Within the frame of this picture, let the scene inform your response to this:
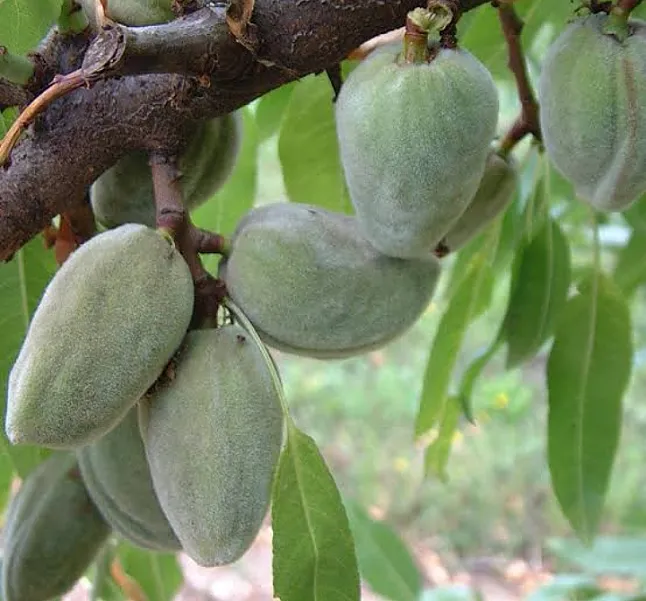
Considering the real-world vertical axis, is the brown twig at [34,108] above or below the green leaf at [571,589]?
above

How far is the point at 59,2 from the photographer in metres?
0.65

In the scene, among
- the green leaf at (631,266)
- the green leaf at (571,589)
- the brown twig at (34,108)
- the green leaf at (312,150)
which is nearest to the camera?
the brown twig at (34,108)

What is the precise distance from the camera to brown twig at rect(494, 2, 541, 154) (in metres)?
0.79

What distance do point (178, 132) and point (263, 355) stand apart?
164 millimetres

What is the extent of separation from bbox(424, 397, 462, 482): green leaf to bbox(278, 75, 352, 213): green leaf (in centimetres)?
29

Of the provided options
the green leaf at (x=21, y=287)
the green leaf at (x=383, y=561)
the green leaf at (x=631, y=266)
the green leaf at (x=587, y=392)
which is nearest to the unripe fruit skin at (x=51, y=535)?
the green leaf at (x=21, y=287)

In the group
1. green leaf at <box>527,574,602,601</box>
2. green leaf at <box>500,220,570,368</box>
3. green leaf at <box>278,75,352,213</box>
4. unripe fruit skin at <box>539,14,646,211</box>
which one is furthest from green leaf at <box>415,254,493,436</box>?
green leaf at <box>527,574,602,601</box>

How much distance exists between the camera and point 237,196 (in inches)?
42.3

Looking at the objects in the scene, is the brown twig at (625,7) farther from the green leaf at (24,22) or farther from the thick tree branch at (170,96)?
the green leaf at (24,22)

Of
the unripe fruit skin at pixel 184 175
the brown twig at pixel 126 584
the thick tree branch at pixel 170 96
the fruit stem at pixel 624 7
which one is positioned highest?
the thick tree branch at pixel 170 96

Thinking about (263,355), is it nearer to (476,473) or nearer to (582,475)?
(582,475)

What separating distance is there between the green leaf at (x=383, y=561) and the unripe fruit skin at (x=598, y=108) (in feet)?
2.73

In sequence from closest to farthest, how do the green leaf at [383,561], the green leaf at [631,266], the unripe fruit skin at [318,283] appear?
the unripe fruit skin at [318,283], the green leaf at [631,266], the green leaf at [383,561]

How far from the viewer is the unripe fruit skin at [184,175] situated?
72cm
